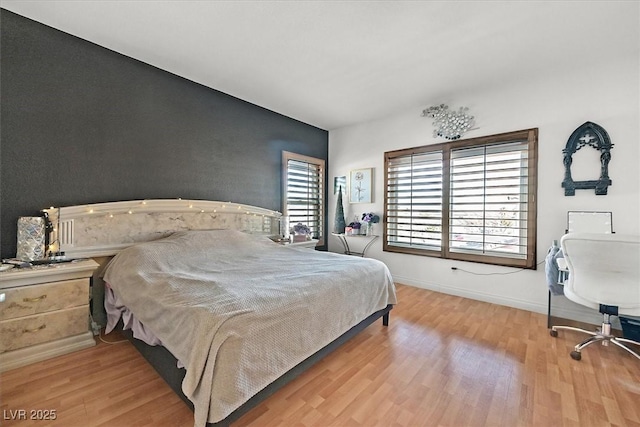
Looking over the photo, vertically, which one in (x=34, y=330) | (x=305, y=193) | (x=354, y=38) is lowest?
(x=34, y=330)

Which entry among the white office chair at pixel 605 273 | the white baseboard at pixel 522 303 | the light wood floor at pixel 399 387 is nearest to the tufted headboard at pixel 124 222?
the light wood floor at pixel 399 387

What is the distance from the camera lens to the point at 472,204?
348 centimetres

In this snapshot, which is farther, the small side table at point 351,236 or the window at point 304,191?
the small side table at point 351,236

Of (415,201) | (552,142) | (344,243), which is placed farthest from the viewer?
(344,243)

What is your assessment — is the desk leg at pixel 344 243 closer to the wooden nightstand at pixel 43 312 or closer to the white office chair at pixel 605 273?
the white office chair at pixel 605 273

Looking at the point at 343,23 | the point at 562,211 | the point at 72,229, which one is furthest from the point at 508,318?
the point at 72,229

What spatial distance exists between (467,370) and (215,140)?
356 cm

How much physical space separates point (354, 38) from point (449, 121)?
1.95 m

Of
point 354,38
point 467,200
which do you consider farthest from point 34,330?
point 467,200

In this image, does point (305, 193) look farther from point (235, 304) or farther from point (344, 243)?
point (235, 304)

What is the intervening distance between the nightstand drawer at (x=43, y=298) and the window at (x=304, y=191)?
2608 millimetres

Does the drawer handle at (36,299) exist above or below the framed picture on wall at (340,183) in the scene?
below

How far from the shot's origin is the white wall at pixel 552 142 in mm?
2562

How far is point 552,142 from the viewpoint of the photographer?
293 centimetres
